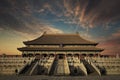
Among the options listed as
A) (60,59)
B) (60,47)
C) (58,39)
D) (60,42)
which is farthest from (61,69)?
(58,39)

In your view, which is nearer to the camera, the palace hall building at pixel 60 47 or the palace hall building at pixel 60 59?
the palace hall building at pixel 60 59

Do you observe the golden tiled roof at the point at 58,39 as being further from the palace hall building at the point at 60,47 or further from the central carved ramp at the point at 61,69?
the central carved ramp at the point at 61,69

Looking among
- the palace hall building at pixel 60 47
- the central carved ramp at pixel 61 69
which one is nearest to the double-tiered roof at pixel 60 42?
the palace hall building at pixel 60 47

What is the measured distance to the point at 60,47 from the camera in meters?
50.5

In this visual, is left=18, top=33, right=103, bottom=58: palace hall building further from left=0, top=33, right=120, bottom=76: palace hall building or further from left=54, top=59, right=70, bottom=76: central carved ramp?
left=54, top=59, right=70, bottom=76: central carved ramp

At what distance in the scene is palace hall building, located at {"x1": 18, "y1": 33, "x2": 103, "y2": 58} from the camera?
158 feet

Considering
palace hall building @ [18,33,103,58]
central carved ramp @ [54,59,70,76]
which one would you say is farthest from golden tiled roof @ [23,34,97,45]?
central carved ramp @ [54,59,70,76]

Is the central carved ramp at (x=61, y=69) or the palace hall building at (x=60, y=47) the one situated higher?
the palace hall building at (x=60, y=47)

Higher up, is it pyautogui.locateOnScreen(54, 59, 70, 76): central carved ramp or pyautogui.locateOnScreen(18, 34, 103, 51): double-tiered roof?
pyautogui.locateOnScreen(18, 34, 103, 51): double-tiered roof

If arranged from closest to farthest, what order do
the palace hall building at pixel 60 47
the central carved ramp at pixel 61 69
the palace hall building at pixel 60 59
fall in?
the central carved ramp at pixel 61 69
the palace hall building at pixel 60 59
the palace hall building at pixel 60 47

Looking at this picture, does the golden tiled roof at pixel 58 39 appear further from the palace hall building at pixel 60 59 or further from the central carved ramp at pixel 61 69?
the central carved ramp at pixel 61 69

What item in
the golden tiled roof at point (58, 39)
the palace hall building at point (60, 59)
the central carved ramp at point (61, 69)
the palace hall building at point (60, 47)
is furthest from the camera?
the golden tiled roof at point (58, 39)

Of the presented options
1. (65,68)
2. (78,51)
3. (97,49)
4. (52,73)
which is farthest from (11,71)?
(97,49)

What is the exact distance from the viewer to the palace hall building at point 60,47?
48125 millimetres
